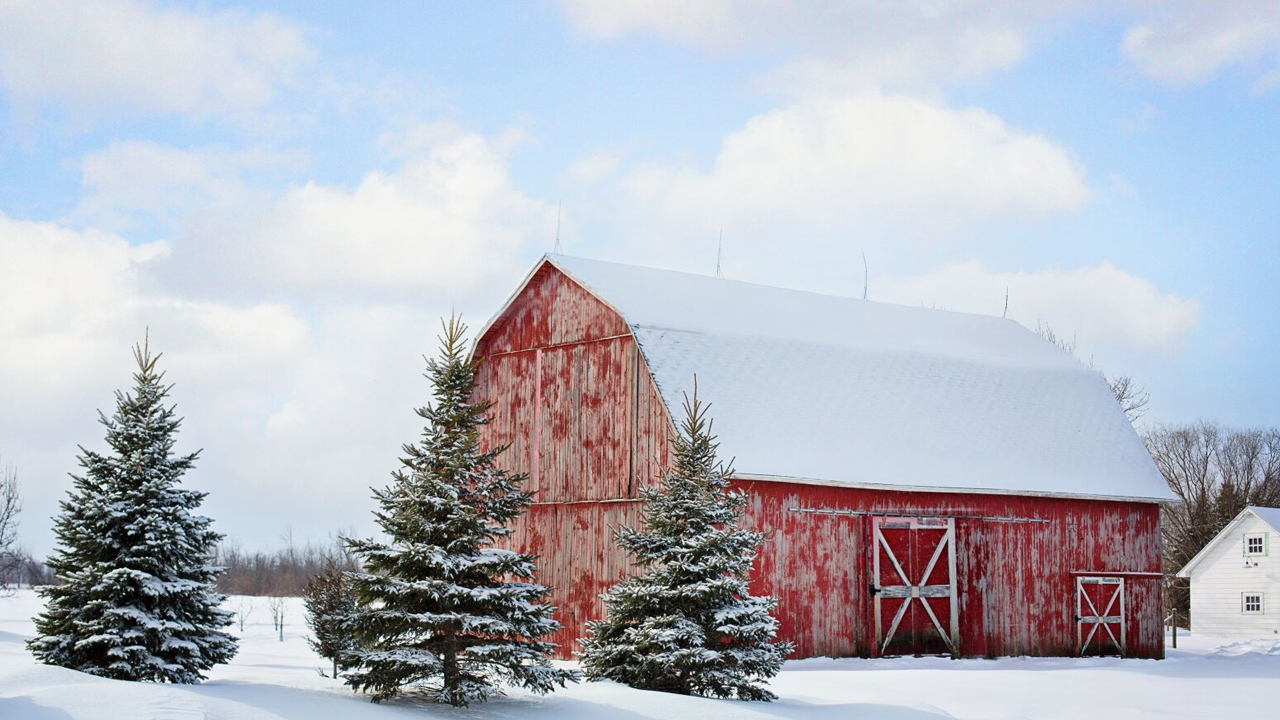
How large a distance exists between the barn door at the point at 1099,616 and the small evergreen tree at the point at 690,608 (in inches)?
511

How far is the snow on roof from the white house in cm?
2181

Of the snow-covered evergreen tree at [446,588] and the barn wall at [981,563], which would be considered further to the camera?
the barn wall at [981,563]

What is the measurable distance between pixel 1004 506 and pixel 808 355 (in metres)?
4.91

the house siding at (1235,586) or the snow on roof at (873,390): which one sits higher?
the snow on roof at (873,390)

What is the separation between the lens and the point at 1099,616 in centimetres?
2647

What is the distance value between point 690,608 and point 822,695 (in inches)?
130

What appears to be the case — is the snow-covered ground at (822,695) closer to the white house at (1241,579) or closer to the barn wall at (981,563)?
the barn wall at (981,563)

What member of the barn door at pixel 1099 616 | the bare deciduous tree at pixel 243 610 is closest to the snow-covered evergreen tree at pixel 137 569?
the barn door at pixel 1099 616

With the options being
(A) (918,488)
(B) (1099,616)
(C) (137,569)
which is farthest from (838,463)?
(C) (137,569)

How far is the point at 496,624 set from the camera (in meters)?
→ 13.4

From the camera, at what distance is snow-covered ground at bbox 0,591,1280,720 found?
1091cm

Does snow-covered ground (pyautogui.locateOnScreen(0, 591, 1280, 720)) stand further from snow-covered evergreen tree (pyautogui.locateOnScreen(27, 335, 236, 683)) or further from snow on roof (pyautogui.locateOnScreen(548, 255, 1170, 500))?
snow on roof (pyautogui.locateOnScreen(548, 255, 1170, 500))

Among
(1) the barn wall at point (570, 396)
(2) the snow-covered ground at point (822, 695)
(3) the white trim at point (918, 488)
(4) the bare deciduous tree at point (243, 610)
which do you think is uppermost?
(1) the barn wall at point (570, 396)

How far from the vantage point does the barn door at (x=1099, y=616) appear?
85.9ft
